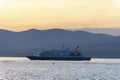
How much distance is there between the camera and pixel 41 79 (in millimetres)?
113188

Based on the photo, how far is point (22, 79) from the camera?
367 feet

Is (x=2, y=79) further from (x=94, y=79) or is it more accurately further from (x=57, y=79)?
(x=94, y=79)

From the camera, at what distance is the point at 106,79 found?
11812 cm

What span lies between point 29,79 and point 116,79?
2003 cm

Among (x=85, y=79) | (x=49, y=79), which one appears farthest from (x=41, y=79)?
(x=85, y=79)

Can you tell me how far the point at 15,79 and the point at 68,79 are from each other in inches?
477

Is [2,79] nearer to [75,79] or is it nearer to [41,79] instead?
[41,79]

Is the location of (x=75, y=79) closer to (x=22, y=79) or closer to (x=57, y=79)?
(x=57, y=79)

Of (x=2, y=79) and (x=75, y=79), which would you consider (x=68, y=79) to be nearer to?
(x=75, y=79)

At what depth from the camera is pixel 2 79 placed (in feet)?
368

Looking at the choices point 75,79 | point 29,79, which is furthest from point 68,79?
point 29,79

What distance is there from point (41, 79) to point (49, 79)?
2.27 meters

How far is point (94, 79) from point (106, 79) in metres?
2.72

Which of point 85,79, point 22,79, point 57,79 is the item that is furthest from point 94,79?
point 22,79
